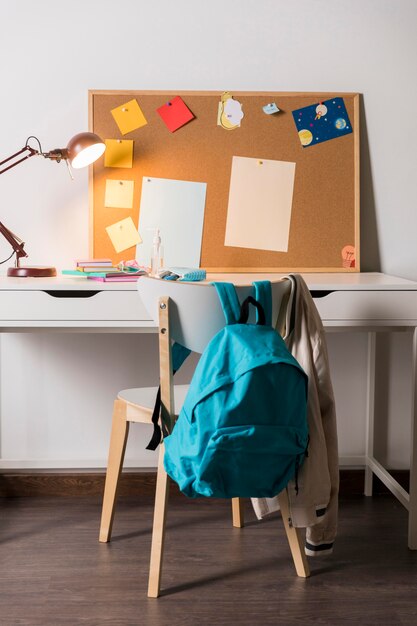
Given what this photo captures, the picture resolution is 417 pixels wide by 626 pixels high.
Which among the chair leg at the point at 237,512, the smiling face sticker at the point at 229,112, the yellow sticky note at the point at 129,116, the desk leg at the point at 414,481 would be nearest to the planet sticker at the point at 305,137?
the smiling face sticker at the point at 229,112

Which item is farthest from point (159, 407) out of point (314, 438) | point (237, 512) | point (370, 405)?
point (370, 405)

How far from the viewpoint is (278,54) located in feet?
9.05

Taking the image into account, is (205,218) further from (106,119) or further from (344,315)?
(344,315)

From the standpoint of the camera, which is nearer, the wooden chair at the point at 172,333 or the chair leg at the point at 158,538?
the wooden chair at the point at 172,333

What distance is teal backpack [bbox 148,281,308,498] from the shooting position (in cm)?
175

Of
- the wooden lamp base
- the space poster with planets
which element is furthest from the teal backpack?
the space poster with planets

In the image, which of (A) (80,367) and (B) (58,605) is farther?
(A) (80,367)

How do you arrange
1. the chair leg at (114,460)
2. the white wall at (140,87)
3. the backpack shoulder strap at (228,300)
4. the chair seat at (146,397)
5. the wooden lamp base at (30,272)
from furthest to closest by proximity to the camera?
the white wall at (140,87) < the wooden lamp base at (30,272) < the chair leg at (114,460) < the chair seat at (146,397) < the backpack shoulder strap at (228,300)

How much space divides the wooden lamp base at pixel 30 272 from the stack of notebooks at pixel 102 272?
0.20ft

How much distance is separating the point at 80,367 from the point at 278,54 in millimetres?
1367

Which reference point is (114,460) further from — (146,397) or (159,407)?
(159,407)

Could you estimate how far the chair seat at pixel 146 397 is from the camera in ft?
7.18

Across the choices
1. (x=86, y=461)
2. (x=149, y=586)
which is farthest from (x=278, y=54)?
(x=149, y=586)

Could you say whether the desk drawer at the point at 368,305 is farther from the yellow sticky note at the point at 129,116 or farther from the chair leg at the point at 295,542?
the yellow sticky note at the point at 129,116
